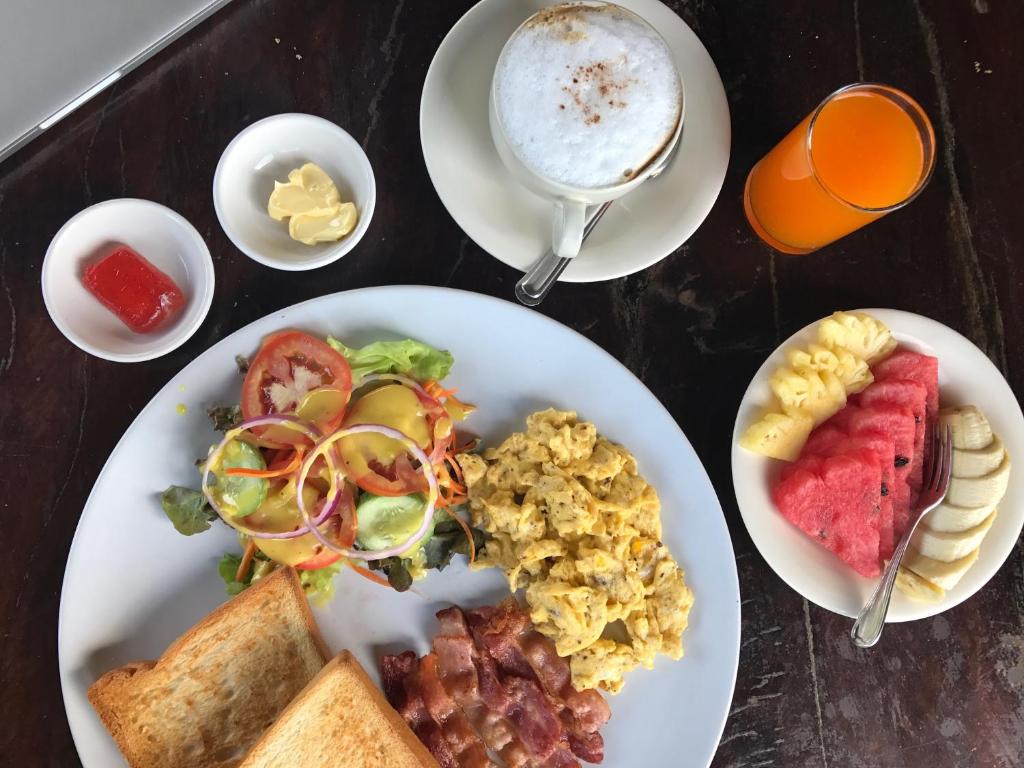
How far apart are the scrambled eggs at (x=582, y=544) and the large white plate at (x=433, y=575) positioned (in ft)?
0.23

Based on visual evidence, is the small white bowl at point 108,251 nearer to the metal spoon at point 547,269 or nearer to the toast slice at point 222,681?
the toast slice at point 222,681

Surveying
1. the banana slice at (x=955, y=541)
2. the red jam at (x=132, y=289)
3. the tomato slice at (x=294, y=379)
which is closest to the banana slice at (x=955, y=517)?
the banana slice at (x=955, y=541)

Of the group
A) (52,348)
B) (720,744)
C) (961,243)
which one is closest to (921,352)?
(961,243)

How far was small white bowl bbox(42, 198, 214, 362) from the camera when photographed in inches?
64.1

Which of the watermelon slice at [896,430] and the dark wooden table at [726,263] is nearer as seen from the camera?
the watermelon slice at [896,430]

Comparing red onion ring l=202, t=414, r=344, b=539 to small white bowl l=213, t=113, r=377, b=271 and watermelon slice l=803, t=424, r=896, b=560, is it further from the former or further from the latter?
watermelon slice l=803, t=424, r=896, b=560

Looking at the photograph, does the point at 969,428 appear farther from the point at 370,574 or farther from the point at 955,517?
the point at 370,574

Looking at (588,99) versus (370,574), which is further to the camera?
(370,574)

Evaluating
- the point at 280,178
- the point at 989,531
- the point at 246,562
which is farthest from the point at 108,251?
the point at 989,531

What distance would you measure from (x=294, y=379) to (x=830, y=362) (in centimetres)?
110

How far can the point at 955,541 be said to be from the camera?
1.63 metres

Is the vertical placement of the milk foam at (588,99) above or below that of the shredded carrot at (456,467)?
above

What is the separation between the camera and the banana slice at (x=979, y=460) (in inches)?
64.3

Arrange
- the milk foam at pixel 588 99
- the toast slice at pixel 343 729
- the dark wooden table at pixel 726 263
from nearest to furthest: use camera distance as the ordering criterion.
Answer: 1. the milk foam at pixel 588 99
2. the toast slice at pixel 343 729
3. the dark wooden table at pixel 726 263
